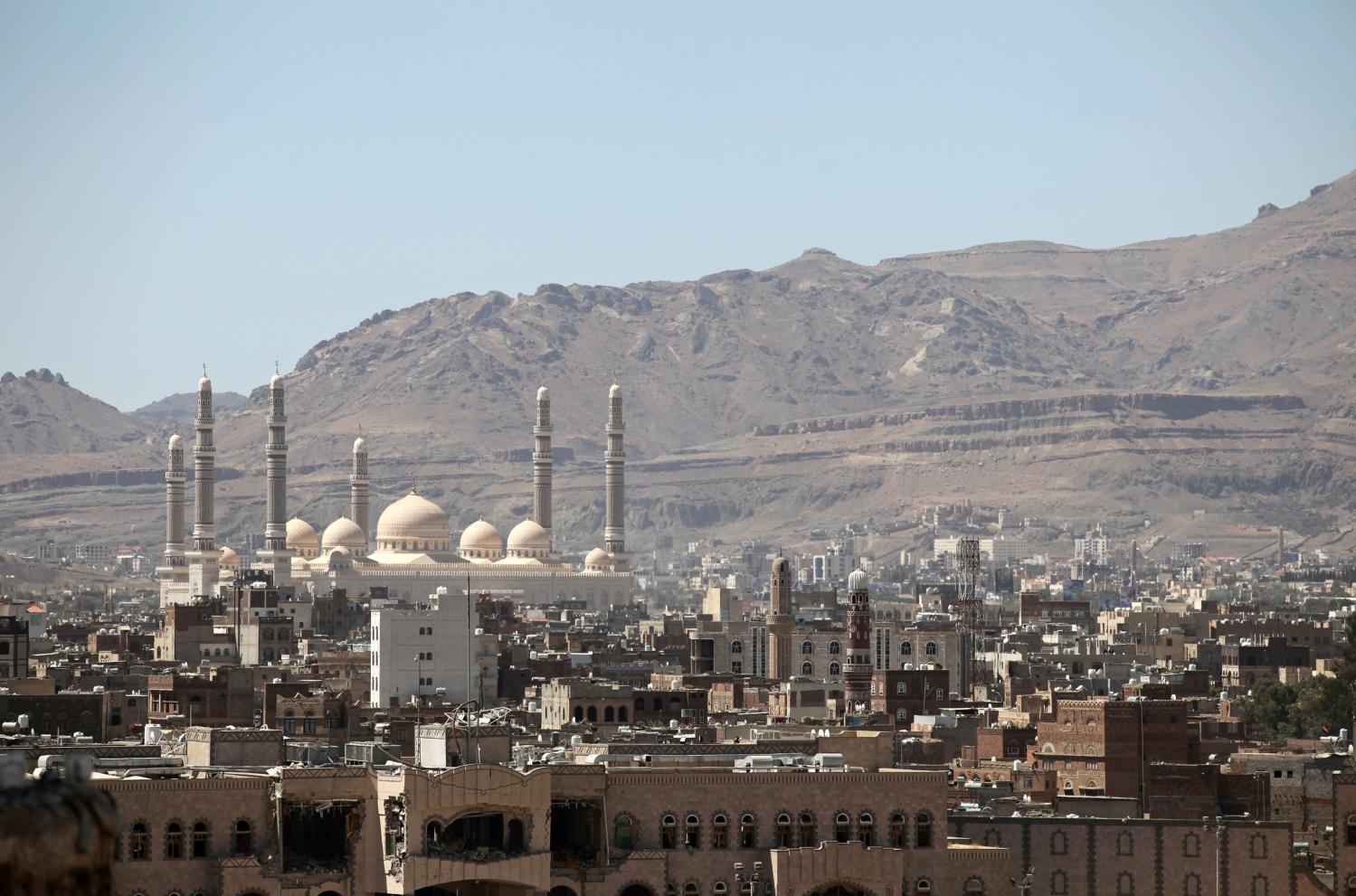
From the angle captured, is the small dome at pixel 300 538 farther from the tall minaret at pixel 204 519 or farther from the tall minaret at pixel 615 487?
the tall minaret at pixel 615 487

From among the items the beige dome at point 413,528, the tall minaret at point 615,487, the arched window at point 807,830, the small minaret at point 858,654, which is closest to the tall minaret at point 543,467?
the tall minaret at point 615,487

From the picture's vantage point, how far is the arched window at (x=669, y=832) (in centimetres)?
3653

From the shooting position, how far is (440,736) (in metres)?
36.7

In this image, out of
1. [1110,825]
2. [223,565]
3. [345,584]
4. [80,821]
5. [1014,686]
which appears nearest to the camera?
[80,821]

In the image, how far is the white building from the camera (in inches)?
2970

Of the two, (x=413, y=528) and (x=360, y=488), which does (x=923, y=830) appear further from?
(x=360, y=488)

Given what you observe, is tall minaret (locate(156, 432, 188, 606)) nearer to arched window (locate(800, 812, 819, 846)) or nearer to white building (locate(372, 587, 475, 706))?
white building (locate(372, 587, 475, 706))

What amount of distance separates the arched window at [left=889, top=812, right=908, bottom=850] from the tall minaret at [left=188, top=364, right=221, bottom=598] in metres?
109

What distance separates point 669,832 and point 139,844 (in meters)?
6.57

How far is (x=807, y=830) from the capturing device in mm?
37094

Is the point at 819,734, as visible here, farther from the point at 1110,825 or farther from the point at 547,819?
the point at 547,819

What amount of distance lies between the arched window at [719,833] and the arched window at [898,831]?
209 cm

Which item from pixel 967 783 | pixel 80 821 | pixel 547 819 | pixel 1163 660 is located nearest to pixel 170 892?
pixel 547 819

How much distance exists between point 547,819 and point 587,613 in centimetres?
11441
